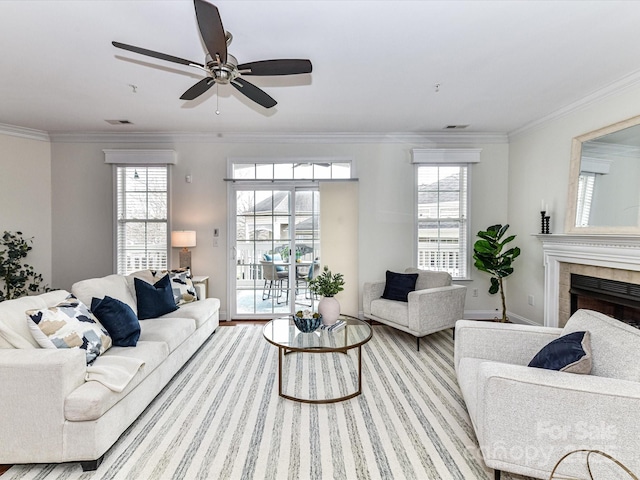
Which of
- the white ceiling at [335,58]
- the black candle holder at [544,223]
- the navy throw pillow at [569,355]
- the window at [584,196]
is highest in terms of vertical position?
the white ceiling at [335,58]

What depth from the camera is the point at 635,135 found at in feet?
9.09

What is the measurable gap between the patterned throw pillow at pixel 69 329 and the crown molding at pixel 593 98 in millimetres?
4737

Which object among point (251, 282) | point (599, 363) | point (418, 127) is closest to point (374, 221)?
point (418, 127)

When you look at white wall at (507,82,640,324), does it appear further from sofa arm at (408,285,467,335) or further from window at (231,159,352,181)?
window at (231,159,352,181)

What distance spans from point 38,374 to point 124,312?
0.82 m

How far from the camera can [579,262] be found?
10.5ft

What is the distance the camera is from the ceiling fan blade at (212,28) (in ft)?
4.94

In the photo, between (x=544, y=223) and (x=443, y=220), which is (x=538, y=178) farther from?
(x=443, y=220)

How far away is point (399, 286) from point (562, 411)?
256 centimetres

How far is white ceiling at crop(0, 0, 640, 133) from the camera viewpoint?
201 cm

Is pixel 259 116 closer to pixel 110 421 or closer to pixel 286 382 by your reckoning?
pixel 286 382

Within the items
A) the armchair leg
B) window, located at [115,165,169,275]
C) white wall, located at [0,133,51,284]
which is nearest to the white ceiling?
white wall, located at [0,133,51,284]

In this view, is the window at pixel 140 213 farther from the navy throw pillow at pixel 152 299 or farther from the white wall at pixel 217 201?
the navy throw pillow at pixel 152 299

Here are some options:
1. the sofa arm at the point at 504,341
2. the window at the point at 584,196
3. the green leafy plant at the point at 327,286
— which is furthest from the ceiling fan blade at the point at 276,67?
the window at the point at 584,196
